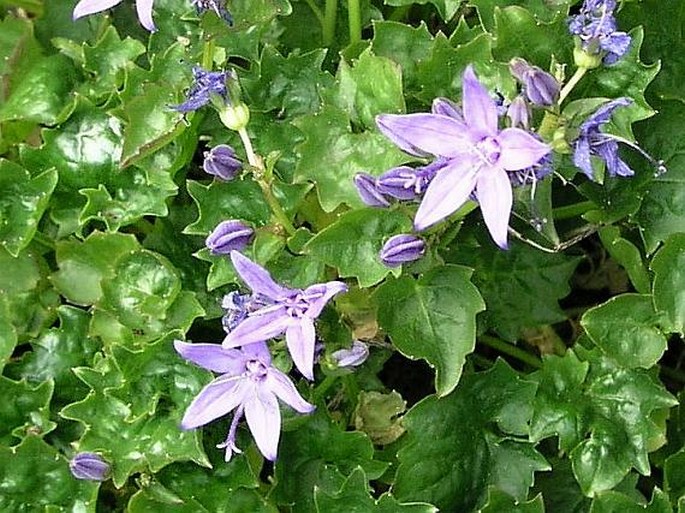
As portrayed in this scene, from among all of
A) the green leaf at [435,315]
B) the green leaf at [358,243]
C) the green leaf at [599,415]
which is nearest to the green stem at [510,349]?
the green leaf at [599,415]

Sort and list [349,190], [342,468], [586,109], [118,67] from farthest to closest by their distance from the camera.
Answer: [118,67] < [342,468] < [349,190] < [586,109]

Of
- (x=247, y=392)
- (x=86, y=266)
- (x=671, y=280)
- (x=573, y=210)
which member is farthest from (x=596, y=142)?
(x=86, y=266)

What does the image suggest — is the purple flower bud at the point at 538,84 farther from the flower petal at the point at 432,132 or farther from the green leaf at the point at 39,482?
the green leaf at the point at 39,482

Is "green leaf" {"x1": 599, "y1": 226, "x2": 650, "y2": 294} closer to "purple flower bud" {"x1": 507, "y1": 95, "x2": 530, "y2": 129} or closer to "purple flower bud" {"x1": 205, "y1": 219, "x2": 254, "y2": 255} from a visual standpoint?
"purple flower bud" {"x1": 507, "y1": 95, "x2": 530, "y2": 129}

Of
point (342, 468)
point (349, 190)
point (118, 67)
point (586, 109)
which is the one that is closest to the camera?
point (586, 109)

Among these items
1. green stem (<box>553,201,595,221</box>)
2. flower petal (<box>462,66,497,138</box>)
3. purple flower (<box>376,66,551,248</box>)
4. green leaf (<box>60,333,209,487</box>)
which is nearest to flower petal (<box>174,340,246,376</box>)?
green leaf (<box>60,333,209,487</box>)

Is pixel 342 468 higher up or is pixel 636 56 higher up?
pixel 636 56

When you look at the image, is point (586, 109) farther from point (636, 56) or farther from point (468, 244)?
point (468, 244)

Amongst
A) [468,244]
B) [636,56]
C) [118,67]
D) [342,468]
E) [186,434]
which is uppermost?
[636,56]

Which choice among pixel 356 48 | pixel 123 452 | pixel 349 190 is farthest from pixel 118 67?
pixel 123 452
